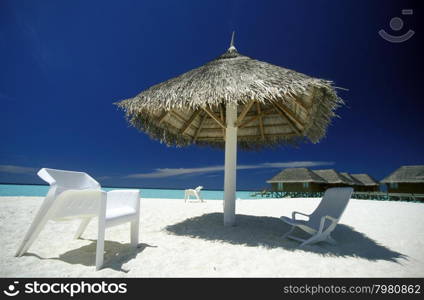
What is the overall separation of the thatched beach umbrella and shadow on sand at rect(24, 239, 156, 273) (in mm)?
2042

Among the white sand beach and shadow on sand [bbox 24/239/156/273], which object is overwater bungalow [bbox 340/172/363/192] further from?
shadow on sand [bbox 24/239/156/273]

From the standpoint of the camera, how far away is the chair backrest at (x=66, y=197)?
2.38m

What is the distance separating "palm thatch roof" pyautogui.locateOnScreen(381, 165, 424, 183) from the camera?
1763cm

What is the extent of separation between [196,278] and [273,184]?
21934 millimetres

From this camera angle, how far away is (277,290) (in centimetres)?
192

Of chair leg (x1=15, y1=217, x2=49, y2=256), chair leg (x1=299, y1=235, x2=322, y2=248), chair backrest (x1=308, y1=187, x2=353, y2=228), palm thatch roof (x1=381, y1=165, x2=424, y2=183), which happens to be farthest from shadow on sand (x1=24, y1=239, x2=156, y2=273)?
palm thatch roof (x1=381, y1=165, x2=424, y2=183)

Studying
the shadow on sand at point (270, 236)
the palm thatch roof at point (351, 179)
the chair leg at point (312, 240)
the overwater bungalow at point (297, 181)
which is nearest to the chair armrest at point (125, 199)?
the shadow on sand at point (270, 236)

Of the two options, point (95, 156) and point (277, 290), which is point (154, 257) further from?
point (95, 156)

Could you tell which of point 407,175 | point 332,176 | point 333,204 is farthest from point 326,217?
point 332,176

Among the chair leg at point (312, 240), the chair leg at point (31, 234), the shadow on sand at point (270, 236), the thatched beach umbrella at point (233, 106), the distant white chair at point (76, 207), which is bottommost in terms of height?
the shadow on sand at point (270, 236)

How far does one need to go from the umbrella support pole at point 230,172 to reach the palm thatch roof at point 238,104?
7.9 inches

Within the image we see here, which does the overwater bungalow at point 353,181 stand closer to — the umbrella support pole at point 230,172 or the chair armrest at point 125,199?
the umbrella support pole at point 230,172

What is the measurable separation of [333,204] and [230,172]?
1938 millimetres

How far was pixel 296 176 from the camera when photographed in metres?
21.3
